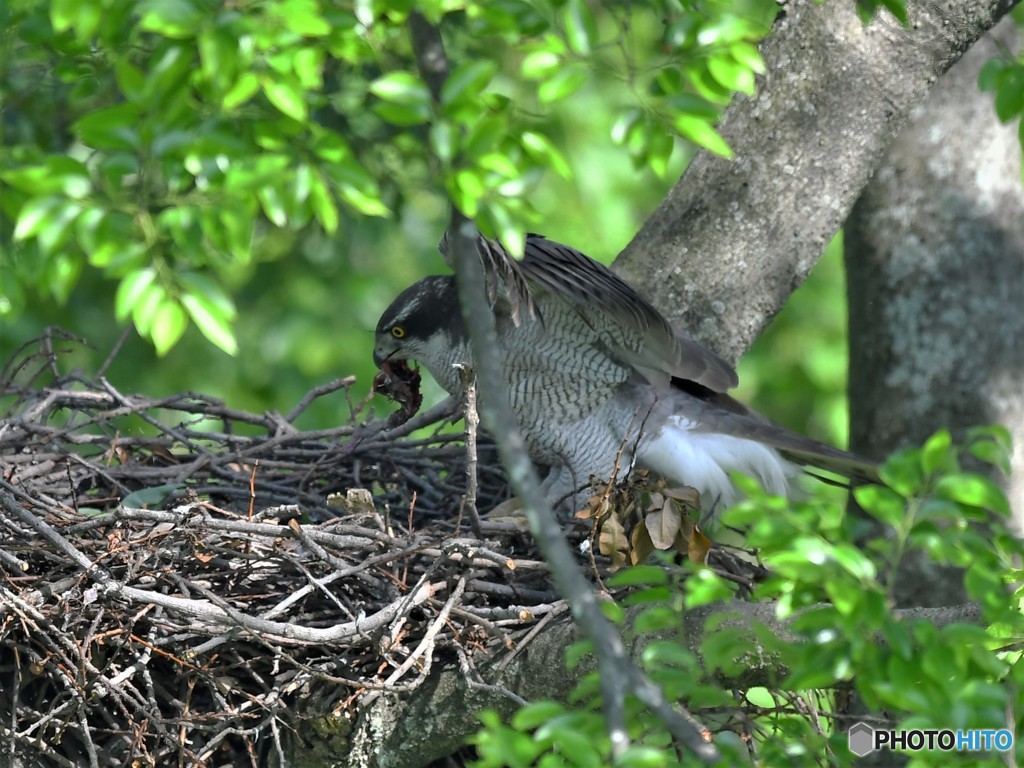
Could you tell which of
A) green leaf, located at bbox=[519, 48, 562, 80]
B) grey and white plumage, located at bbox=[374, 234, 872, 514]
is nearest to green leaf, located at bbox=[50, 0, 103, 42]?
green leaf, located at bbox=[519, 48, 562, 80]

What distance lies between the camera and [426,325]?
3.68 metres

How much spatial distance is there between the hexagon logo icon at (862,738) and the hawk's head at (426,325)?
5.33ft

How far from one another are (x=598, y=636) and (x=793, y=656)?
1.43 ft

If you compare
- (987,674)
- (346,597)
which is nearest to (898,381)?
(346,597)

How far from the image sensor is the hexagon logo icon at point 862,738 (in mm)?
2680

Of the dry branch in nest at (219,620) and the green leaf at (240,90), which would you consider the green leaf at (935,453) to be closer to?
the green leaf at (240,90)

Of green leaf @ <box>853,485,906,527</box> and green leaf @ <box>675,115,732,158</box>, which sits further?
green leaf @ <box>675,115,732,158</box>

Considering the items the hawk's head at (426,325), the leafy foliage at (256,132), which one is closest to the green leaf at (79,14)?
the leafy foliage at (256,132)

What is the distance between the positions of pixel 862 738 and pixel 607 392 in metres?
1.32

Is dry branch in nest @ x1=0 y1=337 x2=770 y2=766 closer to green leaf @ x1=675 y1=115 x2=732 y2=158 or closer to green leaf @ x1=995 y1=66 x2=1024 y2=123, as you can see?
green leaf @ x1=675 y1=115 x2=732 y2=158

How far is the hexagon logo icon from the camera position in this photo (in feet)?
8.79

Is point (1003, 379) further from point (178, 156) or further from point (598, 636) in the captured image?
point (178, 156)

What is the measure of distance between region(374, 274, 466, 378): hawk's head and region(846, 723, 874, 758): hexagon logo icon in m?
1.62

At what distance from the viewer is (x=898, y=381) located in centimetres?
429
